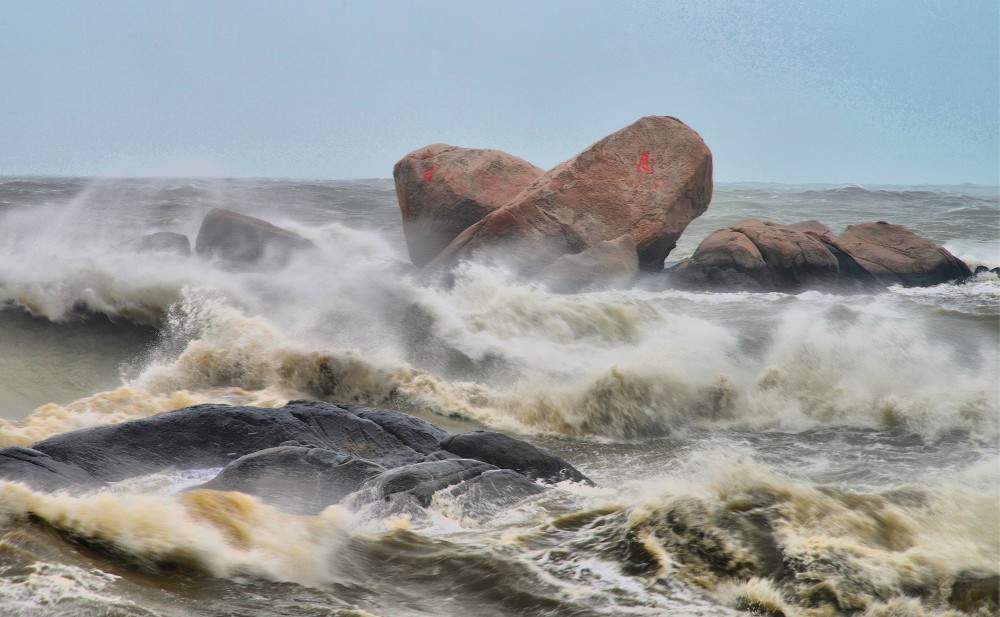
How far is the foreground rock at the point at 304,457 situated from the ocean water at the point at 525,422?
0.71ft

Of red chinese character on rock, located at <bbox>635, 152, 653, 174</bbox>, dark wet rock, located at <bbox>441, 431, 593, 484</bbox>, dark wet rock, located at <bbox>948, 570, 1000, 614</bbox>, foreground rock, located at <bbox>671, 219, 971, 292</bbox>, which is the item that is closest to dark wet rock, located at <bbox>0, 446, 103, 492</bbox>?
dark wet rock, located at <bbox>441, 431, 593, 484</bbox>

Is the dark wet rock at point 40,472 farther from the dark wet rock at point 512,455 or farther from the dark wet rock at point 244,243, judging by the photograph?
the dark wet rock at point 244,243

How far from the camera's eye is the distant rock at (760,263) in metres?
13.8

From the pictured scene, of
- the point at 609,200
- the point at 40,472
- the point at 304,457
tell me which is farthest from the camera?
the point at 609,200

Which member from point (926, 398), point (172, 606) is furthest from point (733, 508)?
point (926, 398)

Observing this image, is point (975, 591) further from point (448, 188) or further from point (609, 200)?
point (448, 188)

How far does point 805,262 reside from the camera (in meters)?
14.2

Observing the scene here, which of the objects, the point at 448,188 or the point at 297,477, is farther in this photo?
the point at 448,188

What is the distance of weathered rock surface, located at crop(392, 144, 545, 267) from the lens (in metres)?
13.1

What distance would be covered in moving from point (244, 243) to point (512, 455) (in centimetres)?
783

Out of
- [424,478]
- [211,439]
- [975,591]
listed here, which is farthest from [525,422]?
[975,591]

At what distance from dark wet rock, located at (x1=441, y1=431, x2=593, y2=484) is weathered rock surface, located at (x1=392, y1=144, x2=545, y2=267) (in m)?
8.03

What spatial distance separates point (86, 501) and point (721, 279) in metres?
11.7

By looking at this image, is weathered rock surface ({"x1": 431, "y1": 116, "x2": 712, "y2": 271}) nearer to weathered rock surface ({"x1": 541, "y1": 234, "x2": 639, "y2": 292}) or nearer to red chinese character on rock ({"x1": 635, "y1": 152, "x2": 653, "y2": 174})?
red chinese character on rock ({"x1": 635, "y1": 152, "x2": 653, "y2": 174})
